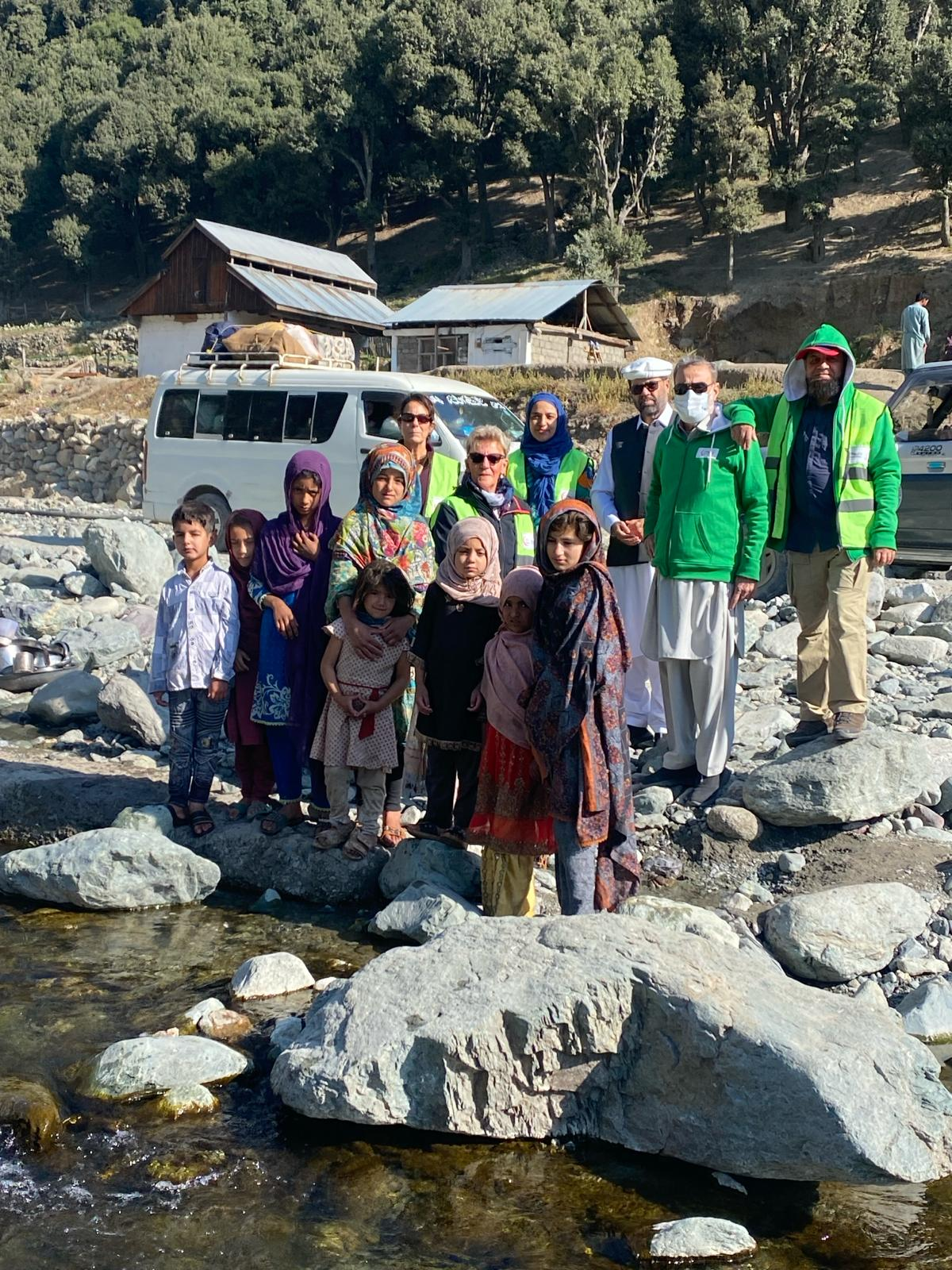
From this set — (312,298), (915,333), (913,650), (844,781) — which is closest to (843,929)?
(844,781)

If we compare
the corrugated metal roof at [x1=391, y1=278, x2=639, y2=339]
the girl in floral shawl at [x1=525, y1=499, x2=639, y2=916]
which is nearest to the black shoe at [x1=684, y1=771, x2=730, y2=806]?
the girl in floral shawl at [x1=525, y1=499, x2=639, y2=916]

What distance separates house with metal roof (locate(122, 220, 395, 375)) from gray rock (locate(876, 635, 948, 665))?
25079 millimetres

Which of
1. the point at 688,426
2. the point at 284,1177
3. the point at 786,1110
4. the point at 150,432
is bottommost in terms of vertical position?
the point at 284,1177

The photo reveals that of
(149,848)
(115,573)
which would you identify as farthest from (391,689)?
(115,573)

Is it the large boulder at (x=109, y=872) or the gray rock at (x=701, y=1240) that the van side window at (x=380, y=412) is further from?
the gray rock at (x=701, y=1240)

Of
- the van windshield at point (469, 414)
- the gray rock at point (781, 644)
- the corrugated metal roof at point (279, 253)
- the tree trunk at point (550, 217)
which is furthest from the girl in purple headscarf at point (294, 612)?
the tree trunk at point (550, 217)

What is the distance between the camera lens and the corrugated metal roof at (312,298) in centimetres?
3062

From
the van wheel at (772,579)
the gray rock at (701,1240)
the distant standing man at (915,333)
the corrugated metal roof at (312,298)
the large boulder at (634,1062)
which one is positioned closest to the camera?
the gray rock at (701,1240)

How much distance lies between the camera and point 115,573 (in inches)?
427

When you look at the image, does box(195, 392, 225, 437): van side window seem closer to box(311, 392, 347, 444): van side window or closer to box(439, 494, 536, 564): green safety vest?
box(311, 392, 347, 444): van side window

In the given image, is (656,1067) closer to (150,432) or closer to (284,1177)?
(284,1177)

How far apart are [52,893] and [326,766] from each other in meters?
1.21

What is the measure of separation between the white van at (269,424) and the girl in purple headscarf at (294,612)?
618 cm

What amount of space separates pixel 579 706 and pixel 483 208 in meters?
43.2
